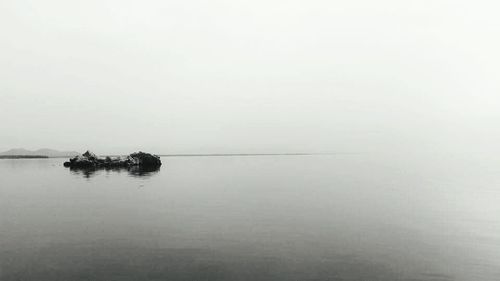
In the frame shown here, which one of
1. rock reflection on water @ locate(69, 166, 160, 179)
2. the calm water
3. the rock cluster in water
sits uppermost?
the rock cluster in water

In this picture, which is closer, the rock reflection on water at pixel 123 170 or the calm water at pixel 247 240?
the calm water at pixel 247 240

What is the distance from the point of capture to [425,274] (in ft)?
57.7

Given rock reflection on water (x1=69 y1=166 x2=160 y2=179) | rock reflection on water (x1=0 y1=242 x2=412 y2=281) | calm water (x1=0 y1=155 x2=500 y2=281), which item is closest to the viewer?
rock reflection on water (x1=0 y1=242 x2=412 y2=281)

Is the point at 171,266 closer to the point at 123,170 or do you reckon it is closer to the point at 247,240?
the point at 247,240

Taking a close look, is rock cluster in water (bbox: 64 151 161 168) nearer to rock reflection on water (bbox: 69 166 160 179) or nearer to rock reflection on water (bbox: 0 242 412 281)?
rock reflection on water (bbox: 69 166 160 179)

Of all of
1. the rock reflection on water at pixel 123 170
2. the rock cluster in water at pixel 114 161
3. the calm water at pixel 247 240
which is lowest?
the calm water at pixel 247 240

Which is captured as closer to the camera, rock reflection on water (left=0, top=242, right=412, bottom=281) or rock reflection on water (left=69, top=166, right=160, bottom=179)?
rock reflection on water (left=0, top=242, right=412, bottom=281)

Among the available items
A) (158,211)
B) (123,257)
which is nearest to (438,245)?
(123,257)

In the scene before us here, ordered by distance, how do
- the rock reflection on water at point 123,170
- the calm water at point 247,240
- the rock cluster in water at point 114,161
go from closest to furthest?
the calm water at point 247,240
the rock reflection on water at point 123,170
the rock cluster in water at point 114,161

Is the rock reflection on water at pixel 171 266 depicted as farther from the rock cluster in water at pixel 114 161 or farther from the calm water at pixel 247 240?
the rock cluster in water at pixel 114 161

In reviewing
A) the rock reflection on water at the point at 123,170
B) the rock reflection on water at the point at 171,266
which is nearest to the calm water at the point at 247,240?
the rock reflection on water at the point at 171,266

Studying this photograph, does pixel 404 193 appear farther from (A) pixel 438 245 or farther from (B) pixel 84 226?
(B) pixel 84 226

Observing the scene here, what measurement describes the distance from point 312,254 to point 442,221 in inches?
729

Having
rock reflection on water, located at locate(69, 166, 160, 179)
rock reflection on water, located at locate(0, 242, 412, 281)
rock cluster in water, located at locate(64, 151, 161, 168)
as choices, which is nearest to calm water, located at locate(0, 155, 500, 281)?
rock reflection on water, located at locate(0, 242, 412, 281)
